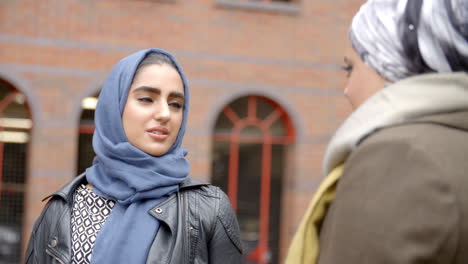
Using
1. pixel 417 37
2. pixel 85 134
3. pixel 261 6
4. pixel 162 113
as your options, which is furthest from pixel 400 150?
pixel 261 6

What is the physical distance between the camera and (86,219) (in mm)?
2176

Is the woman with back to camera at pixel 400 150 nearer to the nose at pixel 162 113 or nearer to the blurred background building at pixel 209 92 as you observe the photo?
the nose at pixel 162 113

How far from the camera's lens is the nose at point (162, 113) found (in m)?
2.20

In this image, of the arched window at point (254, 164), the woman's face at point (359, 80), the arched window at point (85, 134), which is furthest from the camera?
the arched window at point (254, 164)

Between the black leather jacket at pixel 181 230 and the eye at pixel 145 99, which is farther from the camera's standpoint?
the eye at pixel 145 99

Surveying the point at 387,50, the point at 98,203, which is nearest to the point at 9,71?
the point at 98,203

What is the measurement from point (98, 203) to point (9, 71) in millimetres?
5608

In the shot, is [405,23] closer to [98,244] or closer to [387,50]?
[387,50]

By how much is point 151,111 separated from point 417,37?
4.38ft

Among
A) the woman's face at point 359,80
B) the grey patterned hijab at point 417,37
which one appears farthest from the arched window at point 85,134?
the grey patterned hijab at point 417,37

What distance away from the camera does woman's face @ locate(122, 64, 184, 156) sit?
221 centimetres

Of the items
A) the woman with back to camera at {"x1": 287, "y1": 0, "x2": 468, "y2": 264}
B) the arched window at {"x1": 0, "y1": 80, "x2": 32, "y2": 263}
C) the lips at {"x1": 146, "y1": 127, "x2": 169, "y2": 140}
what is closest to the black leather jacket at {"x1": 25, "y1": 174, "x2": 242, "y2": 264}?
the lips at {"x1": 146, "y1": 127, "x2": 169, "y2": 140}

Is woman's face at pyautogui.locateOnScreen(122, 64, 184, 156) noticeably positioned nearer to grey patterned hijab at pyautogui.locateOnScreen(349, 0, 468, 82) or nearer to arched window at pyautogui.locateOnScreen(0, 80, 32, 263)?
grey patterned hijab at pyautogui.locateOnScreen(349, 0, 468, 82)

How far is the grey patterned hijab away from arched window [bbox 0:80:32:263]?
691cm
